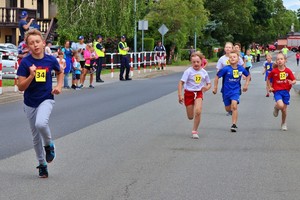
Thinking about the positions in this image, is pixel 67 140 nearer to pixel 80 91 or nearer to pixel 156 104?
pixel 156 104

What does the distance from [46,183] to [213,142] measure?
161 inches

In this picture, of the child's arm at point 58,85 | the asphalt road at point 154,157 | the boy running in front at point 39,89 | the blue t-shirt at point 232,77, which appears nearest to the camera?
the asphalt road at point 154,157

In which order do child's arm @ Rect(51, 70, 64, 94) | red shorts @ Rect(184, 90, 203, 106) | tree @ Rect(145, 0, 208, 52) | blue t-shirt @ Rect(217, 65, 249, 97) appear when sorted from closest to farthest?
child's arm @ Rect(51, 70, 64, 94) < red shorts @ Rect(184, 90, 203, 106) < blue t-shirt @ Rect(217, 65, 249, 97) < tree @ Rect(145, 0, 208, 52)

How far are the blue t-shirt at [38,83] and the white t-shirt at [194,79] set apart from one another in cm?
417

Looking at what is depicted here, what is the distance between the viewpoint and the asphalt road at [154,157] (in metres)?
7.37

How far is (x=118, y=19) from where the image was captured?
41062 mm

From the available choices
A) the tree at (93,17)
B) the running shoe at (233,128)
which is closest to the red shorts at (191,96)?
the running shoe at (233,128)

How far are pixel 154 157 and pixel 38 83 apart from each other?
2.28 meters

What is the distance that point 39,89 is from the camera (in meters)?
8.07

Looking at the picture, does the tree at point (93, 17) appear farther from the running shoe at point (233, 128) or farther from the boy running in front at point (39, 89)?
the boy running in front at point (39, 89)

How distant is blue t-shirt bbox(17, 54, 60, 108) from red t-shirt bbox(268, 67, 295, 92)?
6.10 meters

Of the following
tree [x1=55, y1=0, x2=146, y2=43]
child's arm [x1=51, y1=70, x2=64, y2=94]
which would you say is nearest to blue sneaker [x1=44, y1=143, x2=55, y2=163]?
child's arm [x1=51, y1=70, x2=64, y2=94]

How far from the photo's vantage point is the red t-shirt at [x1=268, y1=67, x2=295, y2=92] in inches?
520

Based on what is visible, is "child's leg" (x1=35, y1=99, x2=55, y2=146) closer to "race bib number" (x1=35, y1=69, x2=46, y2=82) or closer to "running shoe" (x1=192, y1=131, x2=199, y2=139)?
"race bib number" (x1=35, y1=69, x2=46, y2=82)
